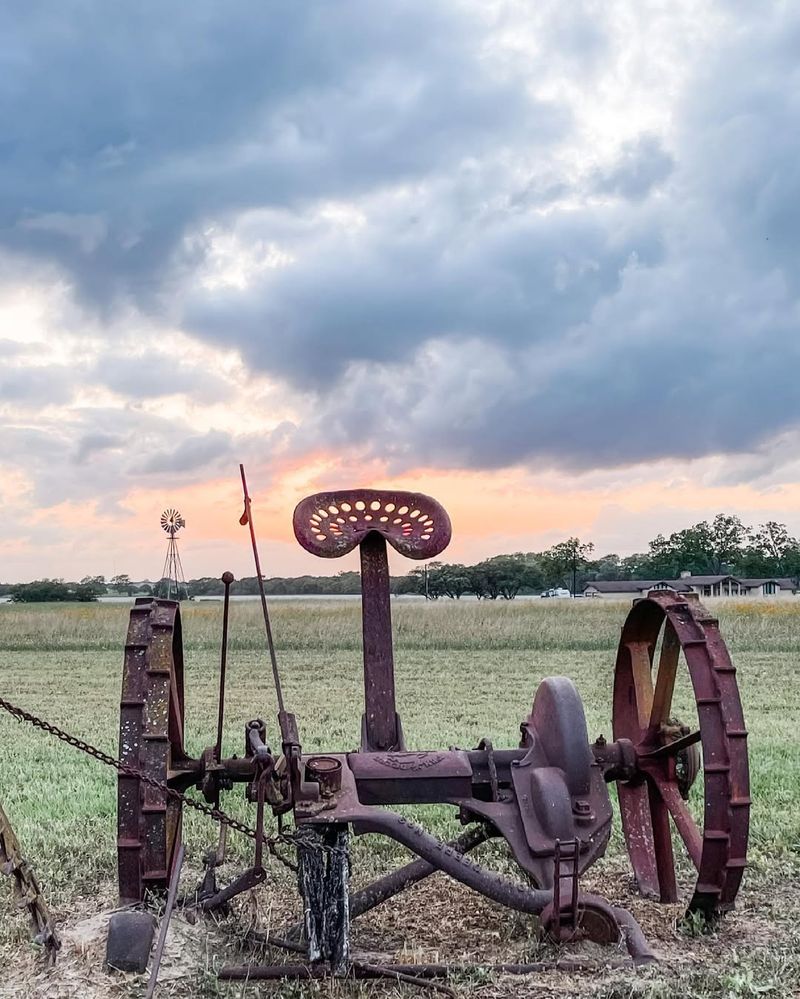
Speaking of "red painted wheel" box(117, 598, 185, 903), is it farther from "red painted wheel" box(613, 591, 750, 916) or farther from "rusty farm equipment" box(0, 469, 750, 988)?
"red painted wheel" box(613, 591, 750, 916)

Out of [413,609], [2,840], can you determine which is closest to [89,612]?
[413,609]

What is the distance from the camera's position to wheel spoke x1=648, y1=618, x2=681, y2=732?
4.58m

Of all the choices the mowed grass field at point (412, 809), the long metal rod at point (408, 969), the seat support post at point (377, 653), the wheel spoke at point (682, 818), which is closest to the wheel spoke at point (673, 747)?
the wheel spoke at point (682, 818)

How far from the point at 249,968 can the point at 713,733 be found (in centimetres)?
190

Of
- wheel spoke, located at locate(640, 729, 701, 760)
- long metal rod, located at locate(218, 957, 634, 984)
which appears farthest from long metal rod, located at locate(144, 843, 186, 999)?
wheel spoke, located at locate(640, 729, 701, 760)

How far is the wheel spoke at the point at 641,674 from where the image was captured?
16.1 feet

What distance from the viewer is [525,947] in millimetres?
3840

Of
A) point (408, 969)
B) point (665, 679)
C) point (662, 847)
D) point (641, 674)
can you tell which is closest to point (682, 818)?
point (662, 847)

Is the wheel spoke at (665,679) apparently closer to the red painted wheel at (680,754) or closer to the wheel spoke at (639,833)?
the red painted wheel at (680,754)

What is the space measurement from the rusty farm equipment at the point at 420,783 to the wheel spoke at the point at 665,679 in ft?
0.04

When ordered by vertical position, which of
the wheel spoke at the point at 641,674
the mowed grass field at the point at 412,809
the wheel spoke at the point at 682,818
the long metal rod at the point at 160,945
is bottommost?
the mowed grass field at the point at 412,809

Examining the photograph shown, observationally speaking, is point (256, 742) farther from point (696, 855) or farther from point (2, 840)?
point (696, 855)

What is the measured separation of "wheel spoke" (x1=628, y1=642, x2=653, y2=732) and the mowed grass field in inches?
33.6

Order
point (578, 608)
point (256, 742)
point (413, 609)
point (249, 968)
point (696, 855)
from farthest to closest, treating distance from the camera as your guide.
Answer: point (578, 608), point (413, 609), point (696, 855), point (256, 742), point (249, 968)
